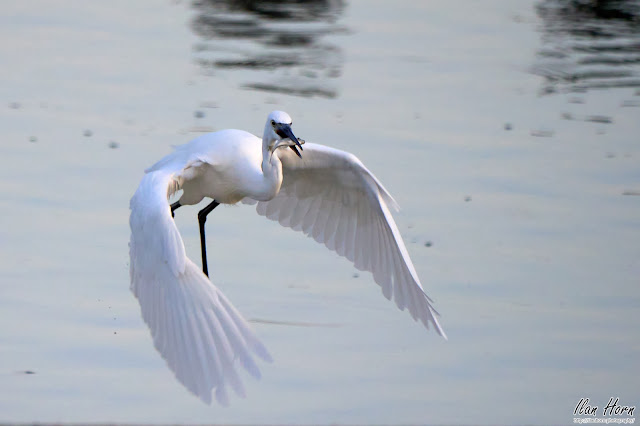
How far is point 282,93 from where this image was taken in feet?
44.2

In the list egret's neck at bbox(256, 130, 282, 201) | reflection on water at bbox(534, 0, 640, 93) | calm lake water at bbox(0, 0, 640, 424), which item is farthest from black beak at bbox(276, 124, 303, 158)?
reflection on water at bbox(534, 0, 640, 93)

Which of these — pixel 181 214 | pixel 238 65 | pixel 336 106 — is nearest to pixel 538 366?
pixel 181 214

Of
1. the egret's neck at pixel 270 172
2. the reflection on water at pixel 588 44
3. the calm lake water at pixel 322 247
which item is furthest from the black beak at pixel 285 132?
the reflection on water at pixel 588 44

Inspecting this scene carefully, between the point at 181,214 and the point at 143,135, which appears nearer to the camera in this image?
the point at 181,214

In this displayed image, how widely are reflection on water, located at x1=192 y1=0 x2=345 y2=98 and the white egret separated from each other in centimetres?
527

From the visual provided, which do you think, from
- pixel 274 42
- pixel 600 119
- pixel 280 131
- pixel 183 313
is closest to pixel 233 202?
pixel 280 131

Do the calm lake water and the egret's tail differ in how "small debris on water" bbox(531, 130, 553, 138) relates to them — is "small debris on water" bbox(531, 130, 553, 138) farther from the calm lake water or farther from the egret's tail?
the egret's tail

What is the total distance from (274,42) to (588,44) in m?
3.97

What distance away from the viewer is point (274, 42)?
1598 cm

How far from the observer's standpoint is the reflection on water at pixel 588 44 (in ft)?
48.4

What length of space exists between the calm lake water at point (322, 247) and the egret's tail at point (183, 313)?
1007 millimetres

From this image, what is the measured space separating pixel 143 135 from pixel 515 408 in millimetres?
5541

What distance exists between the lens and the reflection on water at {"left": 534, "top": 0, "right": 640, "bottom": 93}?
48.4ft

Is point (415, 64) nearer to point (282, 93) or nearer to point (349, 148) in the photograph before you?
point (282, 93)
